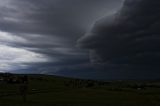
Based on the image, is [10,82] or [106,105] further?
[10,82]

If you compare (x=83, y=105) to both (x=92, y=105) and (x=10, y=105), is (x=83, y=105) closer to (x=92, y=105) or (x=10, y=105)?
(x=92, y=105)

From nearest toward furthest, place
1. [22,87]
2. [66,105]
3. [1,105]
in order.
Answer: [1,105]
[66,105]
[22,87]

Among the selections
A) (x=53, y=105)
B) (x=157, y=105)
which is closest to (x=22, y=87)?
(x=53, y=105)

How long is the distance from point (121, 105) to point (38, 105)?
1997 cm

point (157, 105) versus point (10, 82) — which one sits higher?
point (10, 82)

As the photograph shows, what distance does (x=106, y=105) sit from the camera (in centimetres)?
7494

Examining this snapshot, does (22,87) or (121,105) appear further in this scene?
(22,87)

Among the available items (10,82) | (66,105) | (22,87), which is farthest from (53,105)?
(10,82)

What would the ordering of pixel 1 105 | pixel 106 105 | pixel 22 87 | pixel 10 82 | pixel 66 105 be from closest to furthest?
pixel 1 105 → pixel 66 105 → pixel 106 105 → pixel 22 87 → pixel 10 82

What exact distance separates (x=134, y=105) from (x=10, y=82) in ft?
414

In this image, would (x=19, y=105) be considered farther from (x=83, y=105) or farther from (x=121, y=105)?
(x=121, y=105)

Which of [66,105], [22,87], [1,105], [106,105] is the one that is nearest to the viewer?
[1,105]

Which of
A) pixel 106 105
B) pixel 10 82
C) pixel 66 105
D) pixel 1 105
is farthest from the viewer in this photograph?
pixel 10 82

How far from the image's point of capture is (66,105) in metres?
70.1
